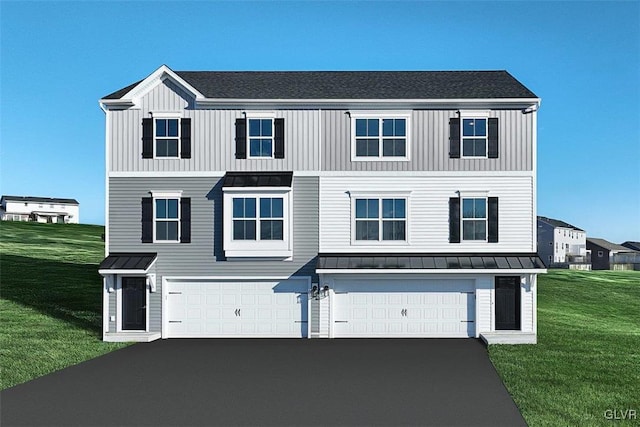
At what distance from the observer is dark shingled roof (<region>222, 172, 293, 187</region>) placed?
20703 millimetres

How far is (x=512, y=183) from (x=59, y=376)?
15492 millimetres

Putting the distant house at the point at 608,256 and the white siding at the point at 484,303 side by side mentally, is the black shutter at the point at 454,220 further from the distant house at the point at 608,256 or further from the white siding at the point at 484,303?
the distant house at the point at 608,256

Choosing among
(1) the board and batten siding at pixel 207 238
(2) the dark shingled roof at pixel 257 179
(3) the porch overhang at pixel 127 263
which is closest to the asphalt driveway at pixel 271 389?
(3) the porch overhang at pixel 127 263

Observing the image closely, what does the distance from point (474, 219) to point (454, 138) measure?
2.95 metres

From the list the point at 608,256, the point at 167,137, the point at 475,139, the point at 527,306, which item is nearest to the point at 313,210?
the point at 167,137

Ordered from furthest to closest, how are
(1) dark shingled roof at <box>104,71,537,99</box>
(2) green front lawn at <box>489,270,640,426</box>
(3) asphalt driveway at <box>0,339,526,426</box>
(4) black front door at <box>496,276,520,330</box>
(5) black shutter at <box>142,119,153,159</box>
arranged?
(1) dark shingled roof at <box>104,71,537,99</box>, (5) black shutter at <box>142,119,153,159</box>, (4) black front door at <box>496,276,520,330</box>, (2) green front lawn at <box>489,270,640,426</box>, (3) asphalt driveway at <box>0,339,526,426</box>

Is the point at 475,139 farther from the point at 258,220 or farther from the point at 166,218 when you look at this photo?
the point at 166,218

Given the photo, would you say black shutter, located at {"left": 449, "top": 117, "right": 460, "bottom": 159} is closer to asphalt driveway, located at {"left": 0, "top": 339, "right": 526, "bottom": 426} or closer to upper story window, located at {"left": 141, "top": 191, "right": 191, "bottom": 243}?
asphalt driveway, located at {"left": 0, "top": 339, "right": 526, "bottom": 426}

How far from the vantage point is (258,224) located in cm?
2083

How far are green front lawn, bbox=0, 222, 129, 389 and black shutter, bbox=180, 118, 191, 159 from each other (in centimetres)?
A: 692

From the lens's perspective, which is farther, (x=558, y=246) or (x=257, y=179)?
(x=558, y=246)

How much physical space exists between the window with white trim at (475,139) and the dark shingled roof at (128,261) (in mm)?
11686

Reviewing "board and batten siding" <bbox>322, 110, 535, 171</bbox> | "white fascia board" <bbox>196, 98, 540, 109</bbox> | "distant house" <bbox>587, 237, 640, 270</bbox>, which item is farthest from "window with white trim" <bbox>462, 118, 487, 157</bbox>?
"distant house" <bbox>587, 237, 640, 270</bbox>

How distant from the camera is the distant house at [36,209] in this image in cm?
9806
